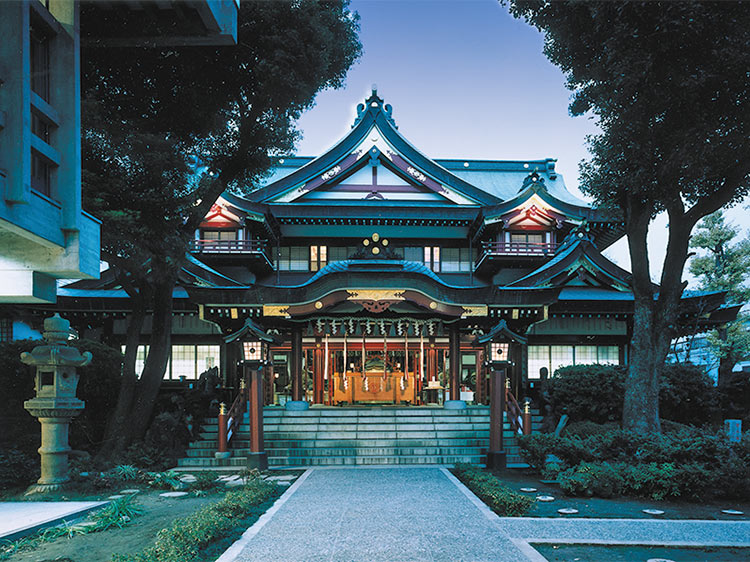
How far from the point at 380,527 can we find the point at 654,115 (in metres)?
9.60

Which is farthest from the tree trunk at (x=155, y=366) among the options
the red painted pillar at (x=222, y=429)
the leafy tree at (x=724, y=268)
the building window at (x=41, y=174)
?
the leafy tree at (x=724, y=268)

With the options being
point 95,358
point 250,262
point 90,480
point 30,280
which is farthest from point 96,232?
point 250,262

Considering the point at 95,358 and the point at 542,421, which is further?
the point at 542,421

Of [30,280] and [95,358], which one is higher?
[30,280]

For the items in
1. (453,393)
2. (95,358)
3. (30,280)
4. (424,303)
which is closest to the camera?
(30,280)

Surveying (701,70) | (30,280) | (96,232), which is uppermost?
(701,70)

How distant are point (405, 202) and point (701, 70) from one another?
43.6 feet

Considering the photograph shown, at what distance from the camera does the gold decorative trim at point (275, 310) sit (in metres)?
17.7

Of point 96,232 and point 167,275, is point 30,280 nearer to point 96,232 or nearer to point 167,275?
point 96,232

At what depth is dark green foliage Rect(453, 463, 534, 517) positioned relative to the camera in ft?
28.1

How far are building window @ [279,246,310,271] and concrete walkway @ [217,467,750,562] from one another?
13909 millimetres

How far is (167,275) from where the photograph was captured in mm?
13680

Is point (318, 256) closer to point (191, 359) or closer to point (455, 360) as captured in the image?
point (191, 359)

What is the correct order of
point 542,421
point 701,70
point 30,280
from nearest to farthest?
point 30,280, point 701,70, point 542,421
